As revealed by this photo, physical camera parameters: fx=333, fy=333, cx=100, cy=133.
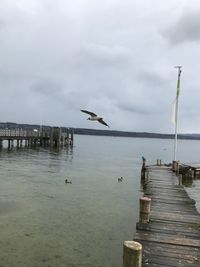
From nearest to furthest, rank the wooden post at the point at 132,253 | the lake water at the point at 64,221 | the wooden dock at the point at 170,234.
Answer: the wooden post at the point at 132,253, the wooden dock at the point at 170,234, the lake water at the point at 64,221

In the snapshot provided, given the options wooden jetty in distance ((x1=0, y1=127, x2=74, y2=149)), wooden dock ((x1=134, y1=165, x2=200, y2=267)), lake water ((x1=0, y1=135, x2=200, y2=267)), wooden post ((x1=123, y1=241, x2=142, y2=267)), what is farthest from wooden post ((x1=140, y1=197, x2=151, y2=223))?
wooden jetty in distance ((x1=0, y1=127, x2=74, y2=149))

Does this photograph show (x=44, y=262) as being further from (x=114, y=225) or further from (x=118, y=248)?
(x=114, y=225)

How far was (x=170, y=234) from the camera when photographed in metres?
11.2

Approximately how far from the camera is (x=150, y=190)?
19.5m

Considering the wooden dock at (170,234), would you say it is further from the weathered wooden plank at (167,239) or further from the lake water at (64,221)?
the lake water at (64,221)

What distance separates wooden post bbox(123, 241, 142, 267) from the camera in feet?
23.0

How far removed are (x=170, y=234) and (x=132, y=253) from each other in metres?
4.56

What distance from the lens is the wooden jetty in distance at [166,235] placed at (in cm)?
878

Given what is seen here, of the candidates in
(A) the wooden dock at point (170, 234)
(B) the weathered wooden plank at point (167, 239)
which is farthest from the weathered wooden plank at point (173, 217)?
(B) the weathered wooden plank at point (167, 239)

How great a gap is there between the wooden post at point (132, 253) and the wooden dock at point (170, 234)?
5.82 ft

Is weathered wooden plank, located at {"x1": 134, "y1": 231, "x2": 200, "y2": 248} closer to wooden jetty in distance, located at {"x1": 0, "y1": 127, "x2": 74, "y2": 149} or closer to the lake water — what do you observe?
the lake water

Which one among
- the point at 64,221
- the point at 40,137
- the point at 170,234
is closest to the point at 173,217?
the point at 170,234

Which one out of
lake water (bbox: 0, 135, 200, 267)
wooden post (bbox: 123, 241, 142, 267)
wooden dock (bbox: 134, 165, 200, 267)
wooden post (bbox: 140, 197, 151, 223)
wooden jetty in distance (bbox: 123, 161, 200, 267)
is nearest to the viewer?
wooden post (bbox: 123, 241, 142, 267)

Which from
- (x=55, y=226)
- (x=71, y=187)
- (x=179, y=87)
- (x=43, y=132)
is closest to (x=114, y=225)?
(x=55, y=226)
